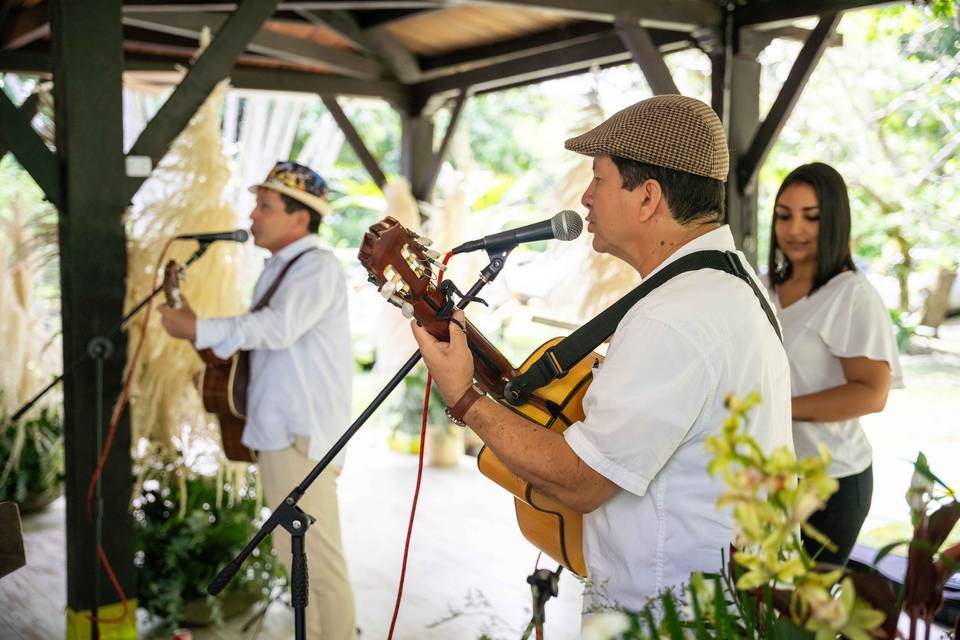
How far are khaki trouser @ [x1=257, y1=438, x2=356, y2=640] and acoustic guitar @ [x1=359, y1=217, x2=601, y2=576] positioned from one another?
150 cm

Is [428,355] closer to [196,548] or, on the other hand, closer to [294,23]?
[196,548]

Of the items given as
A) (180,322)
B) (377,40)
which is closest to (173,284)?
(180,322)

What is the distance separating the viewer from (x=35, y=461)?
546cm

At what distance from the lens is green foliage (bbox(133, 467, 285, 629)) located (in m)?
3.68

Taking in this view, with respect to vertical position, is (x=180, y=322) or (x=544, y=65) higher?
(x=544, y=65)

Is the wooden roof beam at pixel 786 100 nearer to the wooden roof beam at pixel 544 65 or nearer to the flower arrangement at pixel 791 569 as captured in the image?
the wooden roof beam at pixel 544 65

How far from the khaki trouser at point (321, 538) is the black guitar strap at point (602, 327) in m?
1.59

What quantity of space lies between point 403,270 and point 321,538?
68.3 inches

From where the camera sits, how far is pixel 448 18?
552 cm

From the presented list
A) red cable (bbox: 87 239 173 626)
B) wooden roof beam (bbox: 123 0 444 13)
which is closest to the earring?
red cable (bbox: 87 239 173 626)

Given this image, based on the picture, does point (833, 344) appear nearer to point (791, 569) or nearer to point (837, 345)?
point (837, 345)

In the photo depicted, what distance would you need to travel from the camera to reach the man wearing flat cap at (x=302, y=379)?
301 centimetres

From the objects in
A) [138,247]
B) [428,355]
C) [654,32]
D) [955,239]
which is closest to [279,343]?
[138,247]

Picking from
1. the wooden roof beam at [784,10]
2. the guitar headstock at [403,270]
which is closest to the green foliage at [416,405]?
the wooden roof beam at [784,10]
